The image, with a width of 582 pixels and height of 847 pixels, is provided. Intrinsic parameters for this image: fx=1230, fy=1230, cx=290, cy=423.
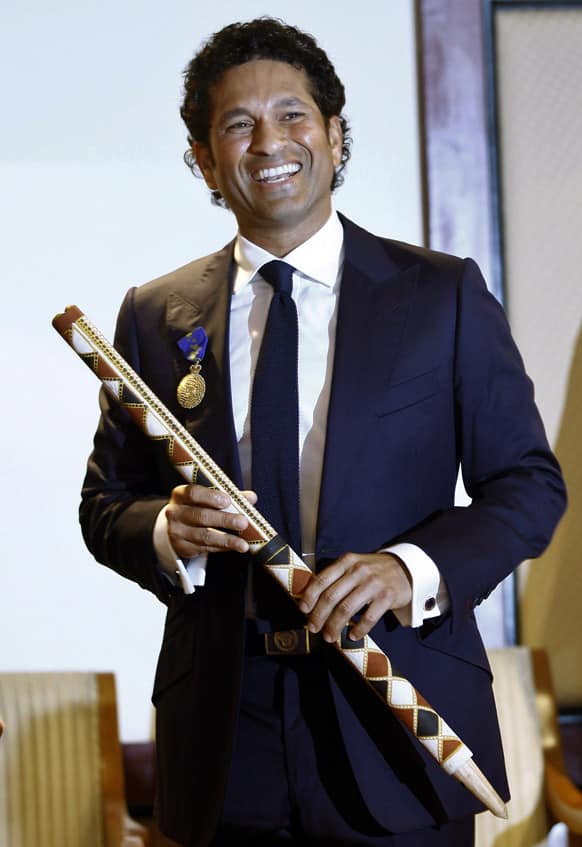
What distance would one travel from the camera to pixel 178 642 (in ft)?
4.77

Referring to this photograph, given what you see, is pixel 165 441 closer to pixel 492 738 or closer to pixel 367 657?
pixel 367 657

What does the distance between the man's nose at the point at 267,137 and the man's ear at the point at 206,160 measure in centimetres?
15

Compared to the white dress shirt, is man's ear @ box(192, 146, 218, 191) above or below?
above

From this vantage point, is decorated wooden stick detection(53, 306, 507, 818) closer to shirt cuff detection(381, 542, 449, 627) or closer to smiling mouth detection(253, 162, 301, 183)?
shirt cuff detection(381, 542, 449, 627)

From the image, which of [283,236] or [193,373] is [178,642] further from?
[283,236]

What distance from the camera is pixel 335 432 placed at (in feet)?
4.54

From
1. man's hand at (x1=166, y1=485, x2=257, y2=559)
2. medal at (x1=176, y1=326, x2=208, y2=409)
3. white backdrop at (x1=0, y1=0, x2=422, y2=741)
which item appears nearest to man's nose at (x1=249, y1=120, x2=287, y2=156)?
medal at (x1=176, y1=326, x2=208, y2=409)

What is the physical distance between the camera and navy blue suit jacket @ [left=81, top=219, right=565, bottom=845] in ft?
4.45

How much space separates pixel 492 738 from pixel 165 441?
510mm

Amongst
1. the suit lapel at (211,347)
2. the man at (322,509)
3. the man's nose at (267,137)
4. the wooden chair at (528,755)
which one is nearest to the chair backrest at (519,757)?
the wooden chair at (528,755)

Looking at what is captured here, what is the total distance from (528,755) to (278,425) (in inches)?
59.6

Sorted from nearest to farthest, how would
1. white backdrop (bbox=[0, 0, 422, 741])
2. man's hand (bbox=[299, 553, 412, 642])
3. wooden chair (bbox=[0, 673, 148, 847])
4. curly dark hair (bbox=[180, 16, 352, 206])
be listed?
man's hand (bbox=[299, 553, 412, 642]), curly dark hair (bbox=[180, 16, 352, 206]), wooden chair (bbox=[0, 673, 148, 847]), white backdrop (bbox=[0, 0, 422, 741])

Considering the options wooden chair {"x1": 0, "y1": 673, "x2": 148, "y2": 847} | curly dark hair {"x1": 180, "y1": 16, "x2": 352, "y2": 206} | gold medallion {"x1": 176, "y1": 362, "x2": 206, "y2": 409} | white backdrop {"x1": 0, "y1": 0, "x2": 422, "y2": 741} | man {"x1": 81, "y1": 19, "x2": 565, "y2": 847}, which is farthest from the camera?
white backdrop {"x1": 0, "y1": 0, "x2": 422, "y2": 741}

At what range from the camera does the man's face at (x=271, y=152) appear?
4.99ft
